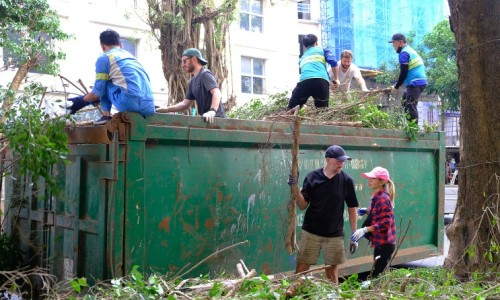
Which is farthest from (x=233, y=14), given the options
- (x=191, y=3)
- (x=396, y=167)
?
(x=396, y=167)

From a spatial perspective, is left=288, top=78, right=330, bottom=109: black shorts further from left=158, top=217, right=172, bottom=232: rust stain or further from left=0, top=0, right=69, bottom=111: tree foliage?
left=0, top=0, right=69, bottom=111: tree foliage

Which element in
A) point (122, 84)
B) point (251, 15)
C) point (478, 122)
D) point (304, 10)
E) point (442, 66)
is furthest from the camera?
point (304, 10)

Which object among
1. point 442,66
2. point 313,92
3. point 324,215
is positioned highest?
point 442,66

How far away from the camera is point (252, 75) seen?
24.1 m

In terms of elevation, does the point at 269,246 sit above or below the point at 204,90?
below

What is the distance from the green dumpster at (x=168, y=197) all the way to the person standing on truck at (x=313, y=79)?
1.05 m

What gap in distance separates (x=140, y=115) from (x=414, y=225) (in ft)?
13.7

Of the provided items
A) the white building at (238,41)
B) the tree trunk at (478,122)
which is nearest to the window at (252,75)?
the white building at (238,41)

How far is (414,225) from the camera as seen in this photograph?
747 centimetres

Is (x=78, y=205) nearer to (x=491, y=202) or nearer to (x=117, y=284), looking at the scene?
(x=117, y=284)

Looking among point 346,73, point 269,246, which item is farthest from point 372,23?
point 269,246

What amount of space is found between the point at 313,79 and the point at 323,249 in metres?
2.53

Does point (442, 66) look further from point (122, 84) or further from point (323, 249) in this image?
point (122, 84)

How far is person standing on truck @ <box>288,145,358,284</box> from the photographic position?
18.2 ft
